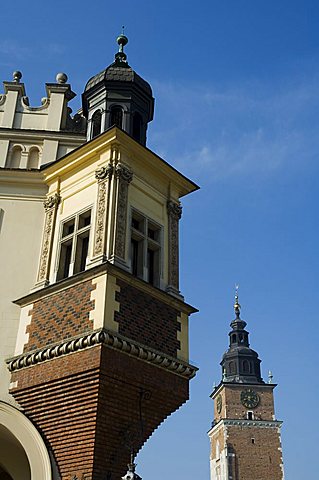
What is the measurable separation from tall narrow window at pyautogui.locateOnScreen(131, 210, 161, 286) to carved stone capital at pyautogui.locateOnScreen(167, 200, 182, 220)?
2.15 feet

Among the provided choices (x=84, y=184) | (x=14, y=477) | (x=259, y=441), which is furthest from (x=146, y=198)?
(x=259, y=441)

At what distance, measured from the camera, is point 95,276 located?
11.7 metres

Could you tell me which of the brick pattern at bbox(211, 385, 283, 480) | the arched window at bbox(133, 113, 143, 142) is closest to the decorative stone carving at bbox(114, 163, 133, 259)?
the arched window at bbox(133, 113, 143, 142)

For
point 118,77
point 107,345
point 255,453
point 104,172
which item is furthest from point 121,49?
point 255,453

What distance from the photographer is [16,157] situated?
1530cm

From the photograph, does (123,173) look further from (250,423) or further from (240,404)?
(240,404)

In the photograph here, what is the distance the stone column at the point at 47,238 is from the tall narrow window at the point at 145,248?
191 centimetres

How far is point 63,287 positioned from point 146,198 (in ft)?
9.66

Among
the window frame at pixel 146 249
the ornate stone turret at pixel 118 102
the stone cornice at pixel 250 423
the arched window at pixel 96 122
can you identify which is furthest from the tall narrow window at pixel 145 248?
the stone cornice at pixel 250 423

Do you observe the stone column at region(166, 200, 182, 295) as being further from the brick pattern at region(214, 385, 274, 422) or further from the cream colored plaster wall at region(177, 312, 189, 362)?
the brick pattern at region(214, 385, 274, 422)

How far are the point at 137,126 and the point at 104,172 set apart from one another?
9.11 ft

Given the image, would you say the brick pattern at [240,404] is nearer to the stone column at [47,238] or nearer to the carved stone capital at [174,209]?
the carved stone capital at [174,209]

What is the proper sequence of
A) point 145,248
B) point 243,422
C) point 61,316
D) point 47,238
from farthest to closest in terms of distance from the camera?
point 243,422, point 47,238, point 145,248, point 61,316

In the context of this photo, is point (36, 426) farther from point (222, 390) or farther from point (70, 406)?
point (222, 390)
